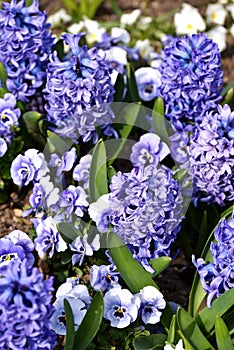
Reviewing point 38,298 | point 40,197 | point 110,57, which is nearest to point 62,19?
point 110,57

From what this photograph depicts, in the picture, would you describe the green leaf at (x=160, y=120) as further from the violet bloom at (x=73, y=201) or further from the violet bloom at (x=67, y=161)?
the violet bloom at (x=73, y=201)

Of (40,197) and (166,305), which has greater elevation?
(40,197)

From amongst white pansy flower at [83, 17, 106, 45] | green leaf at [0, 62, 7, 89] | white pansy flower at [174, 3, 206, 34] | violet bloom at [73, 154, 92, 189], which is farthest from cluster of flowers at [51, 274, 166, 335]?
white pansy flower at [174, 3, 206, 34]

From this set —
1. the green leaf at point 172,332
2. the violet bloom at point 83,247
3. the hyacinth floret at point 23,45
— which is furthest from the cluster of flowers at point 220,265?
the hyacinth floret at point 23,45

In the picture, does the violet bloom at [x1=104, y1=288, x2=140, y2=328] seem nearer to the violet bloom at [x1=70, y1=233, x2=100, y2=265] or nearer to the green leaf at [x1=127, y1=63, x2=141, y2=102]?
the violet bloom at [x1=70, y1=233, x2=100, y2=265]

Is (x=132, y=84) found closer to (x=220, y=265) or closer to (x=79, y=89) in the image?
(x=79, y=89)

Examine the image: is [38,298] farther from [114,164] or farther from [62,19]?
[62,19]
